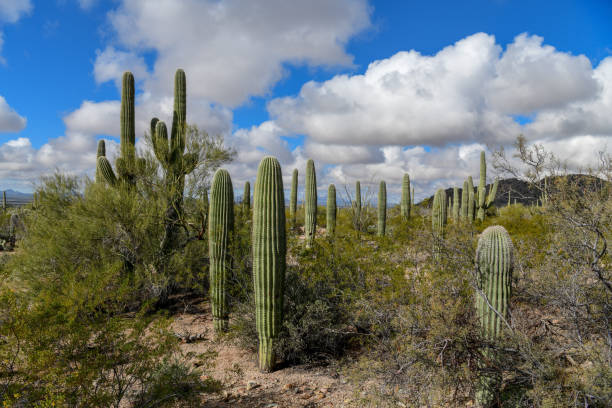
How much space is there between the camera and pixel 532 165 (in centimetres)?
493

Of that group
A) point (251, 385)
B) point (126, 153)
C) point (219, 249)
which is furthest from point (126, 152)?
point (251, 385)

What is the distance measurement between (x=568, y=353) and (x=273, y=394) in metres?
3.50

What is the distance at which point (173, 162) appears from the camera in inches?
371

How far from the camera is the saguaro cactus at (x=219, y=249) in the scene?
22.1 feet

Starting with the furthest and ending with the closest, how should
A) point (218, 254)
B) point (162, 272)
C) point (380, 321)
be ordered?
point (162, 272), point (218, 254), point (380, 321)

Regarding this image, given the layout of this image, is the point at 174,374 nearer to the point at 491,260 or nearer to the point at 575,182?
the point at 491,260

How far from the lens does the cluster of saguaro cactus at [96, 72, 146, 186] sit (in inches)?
348

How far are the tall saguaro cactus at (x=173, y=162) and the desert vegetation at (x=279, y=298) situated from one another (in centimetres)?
4

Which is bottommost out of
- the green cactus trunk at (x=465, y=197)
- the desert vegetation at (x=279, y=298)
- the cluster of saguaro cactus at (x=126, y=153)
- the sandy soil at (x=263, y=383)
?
the sandy soil at (x=263, y=383)

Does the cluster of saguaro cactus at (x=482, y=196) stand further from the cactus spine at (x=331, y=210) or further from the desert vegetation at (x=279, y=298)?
the desert vegetation at (x=279, y=298)

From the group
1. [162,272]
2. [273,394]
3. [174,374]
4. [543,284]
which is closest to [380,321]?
[273,394]

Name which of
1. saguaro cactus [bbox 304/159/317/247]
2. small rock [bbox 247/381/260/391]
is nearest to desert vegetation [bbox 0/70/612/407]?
small rock [bbox 247/381/260/391]

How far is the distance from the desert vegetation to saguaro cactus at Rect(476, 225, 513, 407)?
2 cm

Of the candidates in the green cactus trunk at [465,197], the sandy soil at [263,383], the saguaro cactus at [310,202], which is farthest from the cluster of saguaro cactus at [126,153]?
the green cactus trunk at [465,197]
